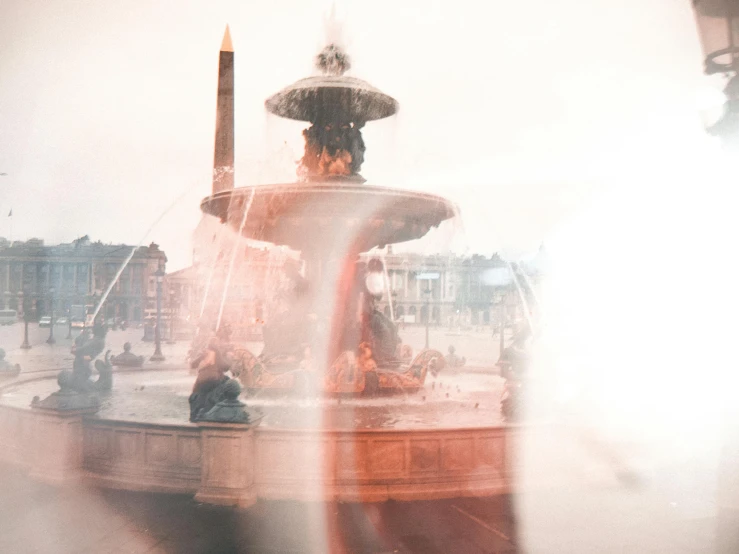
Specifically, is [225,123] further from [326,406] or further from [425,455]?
[425,455]

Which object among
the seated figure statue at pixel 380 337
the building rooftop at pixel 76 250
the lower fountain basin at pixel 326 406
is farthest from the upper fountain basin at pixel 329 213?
the building rooftop at pixel 76 250

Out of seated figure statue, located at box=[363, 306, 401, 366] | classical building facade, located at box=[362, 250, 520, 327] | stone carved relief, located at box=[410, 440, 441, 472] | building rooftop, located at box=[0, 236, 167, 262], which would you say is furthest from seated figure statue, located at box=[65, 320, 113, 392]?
building rooftop, located at box=[0, 236, 167, 262]

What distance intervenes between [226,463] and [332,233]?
20.7 ft

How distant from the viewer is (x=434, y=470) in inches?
305

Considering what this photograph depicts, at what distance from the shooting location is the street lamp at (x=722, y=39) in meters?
5.36

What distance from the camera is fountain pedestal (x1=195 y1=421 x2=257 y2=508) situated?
24.0ft

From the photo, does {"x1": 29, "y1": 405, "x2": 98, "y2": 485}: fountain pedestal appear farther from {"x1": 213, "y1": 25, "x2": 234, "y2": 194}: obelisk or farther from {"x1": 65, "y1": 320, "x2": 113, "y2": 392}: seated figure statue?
{"x1": 213, "y1": 25, "x2": 234, "y2": 194}: obelisk

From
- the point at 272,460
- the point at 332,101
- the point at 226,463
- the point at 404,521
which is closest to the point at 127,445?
the point at 226,463

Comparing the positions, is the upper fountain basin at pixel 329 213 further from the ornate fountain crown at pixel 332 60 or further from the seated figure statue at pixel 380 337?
the ornate fountain crown at pixel 332 60

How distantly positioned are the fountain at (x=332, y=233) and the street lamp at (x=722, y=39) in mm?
6488

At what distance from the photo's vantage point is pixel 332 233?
13.0m

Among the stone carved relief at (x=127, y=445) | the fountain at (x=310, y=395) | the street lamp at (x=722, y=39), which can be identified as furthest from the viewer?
the stone carved relief at (x=127, y=445)

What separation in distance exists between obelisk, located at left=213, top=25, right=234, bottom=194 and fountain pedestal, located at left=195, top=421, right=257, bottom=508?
4282 centimetres

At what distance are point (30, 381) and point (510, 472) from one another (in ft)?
32.5
